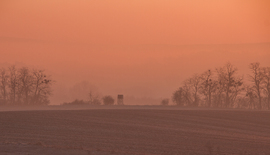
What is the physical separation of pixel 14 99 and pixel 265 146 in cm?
5427

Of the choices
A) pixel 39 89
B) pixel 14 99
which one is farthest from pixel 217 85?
pixel 14 99

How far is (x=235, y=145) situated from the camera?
21297 mm

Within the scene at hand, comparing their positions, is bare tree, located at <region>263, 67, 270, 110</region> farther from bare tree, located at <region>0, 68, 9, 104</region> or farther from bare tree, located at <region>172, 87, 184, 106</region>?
bare tree, located at <region>0, 68, 9, 104</region>

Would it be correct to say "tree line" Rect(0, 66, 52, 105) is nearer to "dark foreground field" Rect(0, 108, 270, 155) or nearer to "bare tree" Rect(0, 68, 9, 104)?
"bare tree" Rect(0, 68, 9, 104)

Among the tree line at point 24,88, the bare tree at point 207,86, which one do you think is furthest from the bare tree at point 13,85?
the bare tree at point 207,86

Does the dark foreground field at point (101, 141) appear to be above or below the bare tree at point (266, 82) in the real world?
below

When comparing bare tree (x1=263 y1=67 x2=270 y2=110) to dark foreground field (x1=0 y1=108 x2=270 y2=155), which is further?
bare tree (x1=263 y1=67 x2=270 y2=110)

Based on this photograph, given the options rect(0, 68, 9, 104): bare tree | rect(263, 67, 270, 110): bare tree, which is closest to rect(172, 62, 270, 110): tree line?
rect(263, 67, 270, 110): bare tree

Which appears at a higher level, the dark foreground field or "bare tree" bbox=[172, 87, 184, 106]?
"bare tree" bbox=[172, 87, 184, 106]

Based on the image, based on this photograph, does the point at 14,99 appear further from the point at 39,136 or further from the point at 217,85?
the point at 39,136

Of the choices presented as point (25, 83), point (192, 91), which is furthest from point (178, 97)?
point (25, 83)

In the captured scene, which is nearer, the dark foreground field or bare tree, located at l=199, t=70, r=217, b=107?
the dark foreground field

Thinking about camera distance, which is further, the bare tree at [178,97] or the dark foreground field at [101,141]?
the bare tree at [178,97]

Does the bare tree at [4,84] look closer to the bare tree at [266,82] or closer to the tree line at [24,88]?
the tree line at [24,88]
